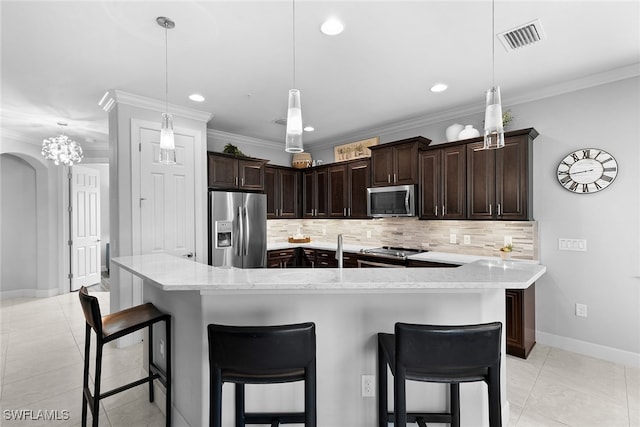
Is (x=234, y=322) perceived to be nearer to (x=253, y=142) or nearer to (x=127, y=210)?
(x=127, y=210)

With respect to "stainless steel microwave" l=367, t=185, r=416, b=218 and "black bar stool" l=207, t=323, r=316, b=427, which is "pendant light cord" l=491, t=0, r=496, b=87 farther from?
"black bar stool" l=207, t=323, r=316, b=427

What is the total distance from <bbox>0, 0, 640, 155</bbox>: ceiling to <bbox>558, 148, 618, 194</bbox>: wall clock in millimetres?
713

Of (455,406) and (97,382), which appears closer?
(455,406)

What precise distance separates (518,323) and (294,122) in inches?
116

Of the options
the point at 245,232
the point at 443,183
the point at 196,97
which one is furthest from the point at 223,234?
the point at 443,183

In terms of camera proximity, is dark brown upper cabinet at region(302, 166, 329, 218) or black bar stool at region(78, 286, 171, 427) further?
dark brown upper cabinet at region(302, 166, 329, 218)

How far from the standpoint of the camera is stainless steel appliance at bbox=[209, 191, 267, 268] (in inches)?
166

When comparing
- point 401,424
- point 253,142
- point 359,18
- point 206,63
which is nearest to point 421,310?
point 401,424

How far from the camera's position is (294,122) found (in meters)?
1.89

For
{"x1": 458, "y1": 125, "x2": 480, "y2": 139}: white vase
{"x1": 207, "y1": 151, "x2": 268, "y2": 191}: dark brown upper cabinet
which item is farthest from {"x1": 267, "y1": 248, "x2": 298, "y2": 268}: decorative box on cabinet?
{"x1": 458, "y1": 125, "x2": 480, "y2": 139}: white vase

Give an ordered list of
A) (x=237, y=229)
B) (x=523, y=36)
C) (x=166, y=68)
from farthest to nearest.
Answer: (x=237, y=229) < (x=166, y=68) < (x=523, y=36)

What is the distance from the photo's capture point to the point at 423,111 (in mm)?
4109

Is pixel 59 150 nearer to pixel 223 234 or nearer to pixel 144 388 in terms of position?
pixel 223 234

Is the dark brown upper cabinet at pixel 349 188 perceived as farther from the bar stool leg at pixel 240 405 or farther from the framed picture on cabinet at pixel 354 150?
the bar stool leg at pixel 240 405
